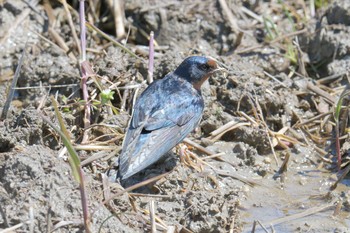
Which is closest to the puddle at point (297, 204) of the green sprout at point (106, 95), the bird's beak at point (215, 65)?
the bird's beak at point (215, 65)

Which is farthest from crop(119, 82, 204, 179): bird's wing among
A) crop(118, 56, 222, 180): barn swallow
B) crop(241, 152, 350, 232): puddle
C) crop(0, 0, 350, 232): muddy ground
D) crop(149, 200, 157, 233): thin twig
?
crop(241, 152, 350, 232): puddle

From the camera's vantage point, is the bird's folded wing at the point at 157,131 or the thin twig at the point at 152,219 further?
the bird's folded wing at the point at 157,131

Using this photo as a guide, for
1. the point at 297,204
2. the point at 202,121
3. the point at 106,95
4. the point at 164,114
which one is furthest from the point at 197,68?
the point at 297,204

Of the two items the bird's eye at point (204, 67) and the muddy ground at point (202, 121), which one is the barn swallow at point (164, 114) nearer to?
the bird's eye at point (204, 67)

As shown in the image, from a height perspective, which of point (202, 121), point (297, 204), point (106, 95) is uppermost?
point (106, 95)

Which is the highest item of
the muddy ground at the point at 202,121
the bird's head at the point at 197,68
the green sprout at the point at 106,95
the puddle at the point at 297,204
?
the bird's head at the point at 197,68

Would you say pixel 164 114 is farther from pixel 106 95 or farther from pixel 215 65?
pixel 215 65

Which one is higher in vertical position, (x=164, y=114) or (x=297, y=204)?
(x=164, y=114)
